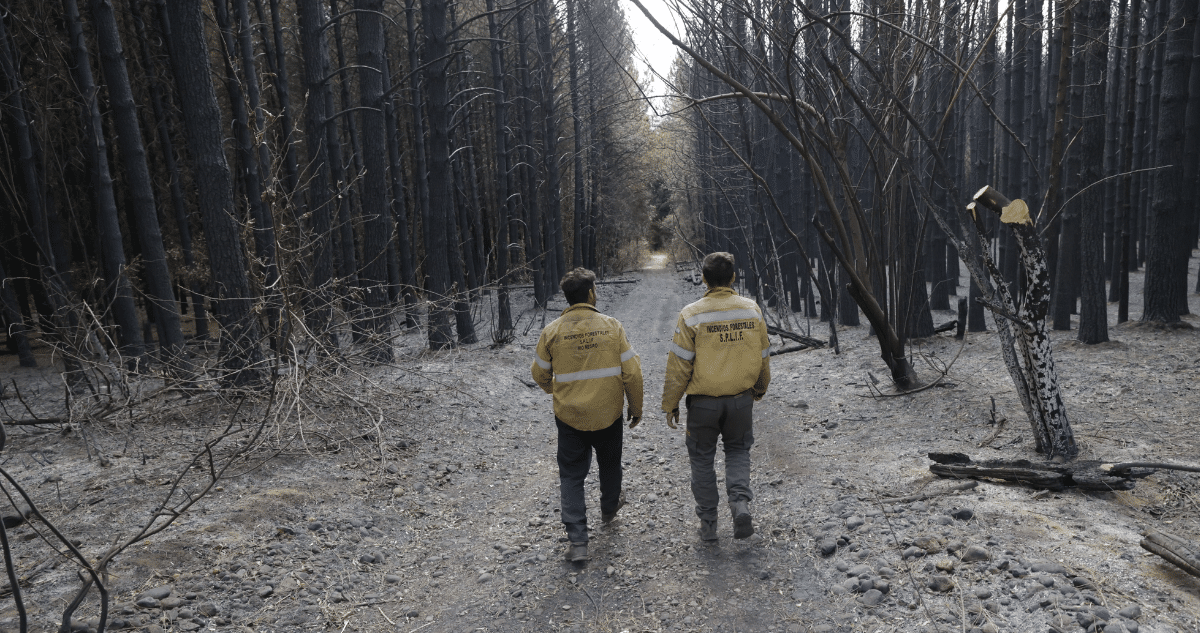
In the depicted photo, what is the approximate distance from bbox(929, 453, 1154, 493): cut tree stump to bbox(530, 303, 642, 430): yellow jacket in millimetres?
2302

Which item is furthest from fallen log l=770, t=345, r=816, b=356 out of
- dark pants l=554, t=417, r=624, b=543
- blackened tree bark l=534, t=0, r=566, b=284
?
blackened tree bark l=534, t=0, r=566, b=284

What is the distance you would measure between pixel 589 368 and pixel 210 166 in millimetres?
5311

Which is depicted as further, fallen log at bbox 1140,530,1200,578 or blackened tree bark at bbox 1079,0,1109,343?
blackened tree bark at bbox 1079,0,1109,343

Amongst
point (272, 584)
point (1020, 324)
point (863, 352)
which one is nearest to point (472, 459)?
point (272, 584)

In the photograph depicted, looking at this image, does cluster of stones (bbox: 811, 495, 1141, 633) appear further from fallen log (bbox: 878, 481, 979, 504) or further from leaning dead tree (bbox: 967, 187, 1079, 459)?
leaning dead tree (bbox: 967, 187, 1079, 459)

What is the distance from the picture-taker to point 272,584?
12.3 feet

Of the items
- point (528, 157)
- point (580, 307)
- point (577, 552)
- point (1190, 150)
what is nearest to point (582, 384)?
point (580, 307)

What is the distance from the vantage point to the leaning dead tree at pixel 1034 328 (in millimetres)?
4316

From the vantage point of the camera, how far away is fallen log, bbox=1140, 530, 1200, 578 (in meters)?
2.90

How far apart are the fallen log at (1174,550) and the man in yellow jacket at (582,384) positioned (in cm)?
260

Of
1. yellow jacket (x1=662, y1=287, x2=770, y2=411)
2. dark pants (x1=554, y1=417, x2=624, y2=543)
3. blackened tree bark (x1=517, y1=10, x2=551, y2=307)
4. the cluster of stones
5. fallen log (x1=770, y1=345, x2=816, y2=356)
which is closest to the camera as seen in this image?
the cluster of stones

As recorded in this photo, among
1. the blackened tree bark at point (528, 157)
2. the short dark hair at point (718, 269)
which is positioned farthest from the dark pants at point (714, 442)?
the blackened tree bark at point (528, 157)

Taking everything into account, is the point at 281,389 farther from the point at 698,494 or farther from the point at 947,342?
the point at 947,342

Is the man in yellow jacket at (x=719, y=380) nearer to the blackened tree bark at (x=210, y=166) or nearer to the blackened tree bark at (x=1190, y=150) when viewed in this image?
the blackened tree bark at (x=210, y=166)
